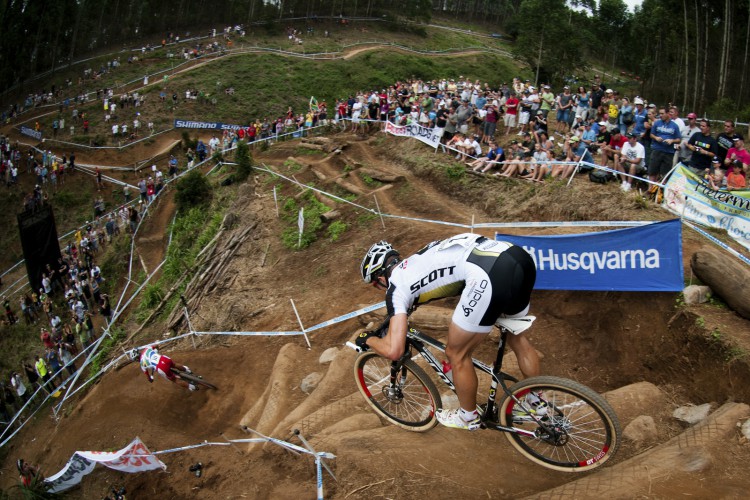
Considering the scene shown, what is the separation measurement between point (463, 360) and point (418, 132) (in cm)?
1808

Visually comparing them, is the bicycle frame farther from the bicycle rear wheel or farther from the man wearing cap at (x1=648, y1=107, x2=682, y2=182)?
the man wearing cap at (x1=648, y1=107, x2=682, y2=182)

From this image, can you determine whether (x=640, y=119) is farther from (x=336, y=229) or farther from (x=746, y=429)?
(x=746, y=429)

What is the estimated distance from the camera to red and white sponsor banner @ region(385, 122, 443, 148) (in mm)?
21016

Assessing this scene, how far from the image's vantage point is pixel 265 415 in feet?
30.0

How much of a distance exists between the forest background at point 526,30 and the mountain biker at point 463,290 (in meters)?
34.3

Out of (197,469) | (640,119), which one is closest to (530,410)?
(197,469)

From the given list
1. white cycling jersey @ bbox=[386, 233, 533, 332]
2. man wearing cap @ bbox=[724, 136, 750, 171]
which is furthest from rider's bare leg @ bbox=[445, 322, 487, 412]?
man wearing cap @ bbox=[724, 136, 750, 171]

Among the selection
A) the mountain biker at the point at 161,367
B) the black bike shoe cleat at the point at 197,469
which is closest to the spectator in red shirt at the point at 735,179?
the black bike shoe cleat at the point at 197,469

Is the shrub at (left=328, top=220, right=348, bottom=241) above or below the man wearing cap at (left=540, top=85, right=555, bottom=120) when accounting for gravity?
below

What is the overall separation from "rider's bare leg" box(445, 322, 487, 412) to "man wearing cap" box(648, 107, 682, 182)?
1006 cm

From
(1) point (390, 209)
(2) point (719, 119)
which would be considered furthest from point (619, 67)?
(1) point (390, 209)

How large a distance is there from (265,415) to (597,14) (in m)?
88.7

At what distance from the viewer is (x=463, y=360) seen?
19.2 feet

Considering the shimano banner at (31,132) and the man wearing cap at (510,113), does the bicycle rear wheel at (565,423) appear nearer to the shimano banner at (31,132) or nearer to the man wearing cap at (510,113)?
the man wearing cap at (510,113)
